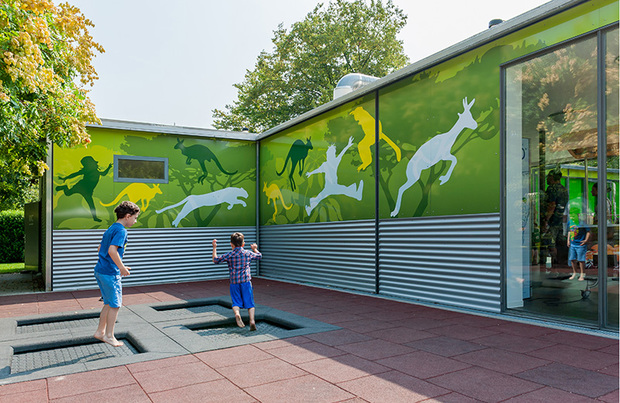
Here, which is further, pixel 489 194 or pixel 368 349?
pixel 489 194

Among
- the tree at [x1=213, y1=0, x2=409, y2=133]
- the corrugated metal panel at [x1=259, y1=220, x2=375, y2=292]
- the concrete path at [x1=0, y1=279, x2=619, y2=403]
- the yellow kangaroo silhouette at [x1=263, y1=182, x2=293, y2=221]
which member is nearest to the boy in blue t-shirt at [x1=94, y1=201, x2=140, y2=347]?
the concrete path at [x1=0, y1=279, x2=619, y2=403]

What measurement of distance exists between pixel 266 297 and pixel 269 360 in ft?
13.9

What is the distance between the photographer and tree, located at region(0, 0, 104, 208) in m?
6.96

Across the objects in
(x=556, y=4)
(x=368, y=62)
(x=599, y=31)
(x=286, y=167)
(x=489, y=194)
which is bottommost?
(x=489, y=194)

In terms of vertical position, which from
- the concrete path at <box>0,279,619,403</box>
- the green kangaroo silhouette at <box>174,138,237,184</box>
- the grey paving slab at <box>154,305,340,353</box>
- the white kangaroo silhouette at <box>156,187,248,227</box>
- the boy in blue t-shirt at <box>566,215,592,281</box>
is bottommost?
the grey paving slab at <box>154,305,340,353</box>

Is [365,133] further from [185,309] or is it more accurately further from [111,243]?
[111,243]

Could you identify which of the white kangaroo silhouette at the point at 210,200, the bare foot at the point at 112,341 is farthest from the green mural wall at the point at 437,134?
the bare foot at the point at 112,341

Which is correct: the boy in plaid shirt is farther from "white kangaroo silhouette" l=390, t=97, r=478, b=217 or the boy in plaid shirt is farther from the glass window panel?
the glass window panel

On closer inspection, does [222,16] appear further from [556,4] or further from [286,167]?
[556,4]

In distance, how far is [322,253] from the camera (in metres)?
10.4

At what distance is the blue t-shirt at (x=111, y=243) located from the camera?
5.12 metres

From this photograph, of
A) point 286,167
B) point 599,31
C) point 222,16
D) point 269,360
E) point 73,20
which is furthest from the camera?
point 286,167

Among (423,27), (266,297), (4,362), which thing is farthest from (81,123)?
(423,27)

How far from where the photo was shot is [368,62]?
1027 inches
